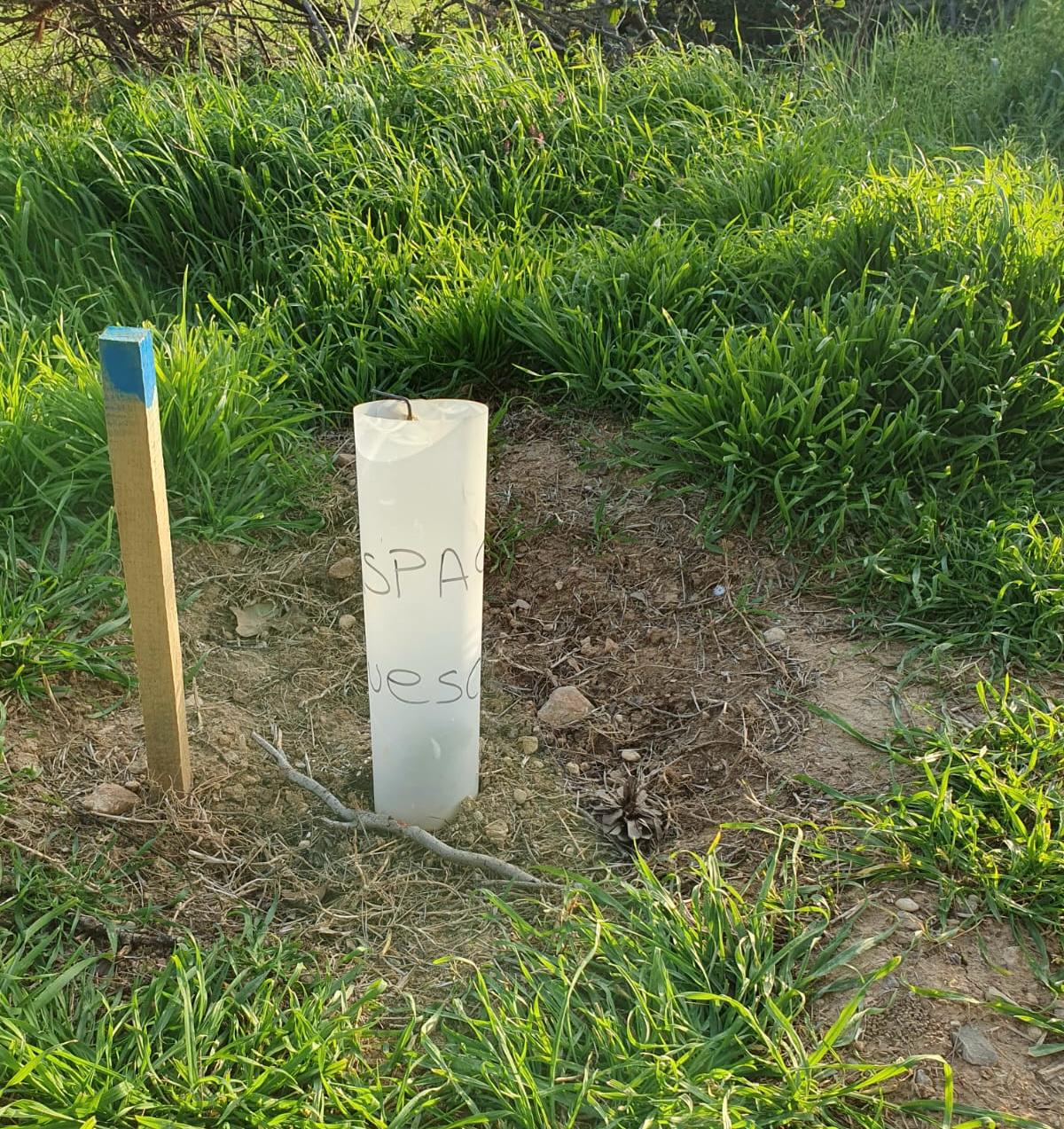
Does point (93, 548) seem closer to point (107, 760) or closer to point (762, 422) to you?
point (107, 760)

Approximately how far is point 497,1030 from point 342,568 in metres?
1.25

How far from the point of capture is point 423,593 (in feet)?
5.31

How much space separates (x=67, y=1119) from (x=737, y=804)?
1.08 metres

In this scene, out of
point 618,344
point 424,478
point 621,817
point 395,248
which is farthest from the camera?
point 395,248

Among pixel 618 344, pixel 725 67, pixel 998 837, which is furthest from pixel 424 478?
pixel 725 67

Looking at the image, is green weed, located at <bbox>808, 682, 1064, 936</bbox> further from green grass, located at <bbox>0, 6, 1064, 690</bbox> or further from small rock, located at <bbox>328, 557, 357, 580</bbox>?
small rock, located at <bbox>328, 557, 357, 580</bbox>

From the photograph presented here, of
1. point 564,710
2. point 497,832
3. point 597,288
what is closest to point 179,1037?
point 497,832

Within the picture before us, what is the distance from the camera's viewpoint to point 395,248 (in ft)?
10.5

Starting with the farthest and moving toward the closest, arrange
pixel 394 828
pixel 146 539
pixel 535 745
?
pixel 535 745 < pixel 394 828 < pixel 146 539

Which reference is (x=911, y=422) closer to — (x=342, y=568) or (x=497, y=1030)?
(x=342, y=568)

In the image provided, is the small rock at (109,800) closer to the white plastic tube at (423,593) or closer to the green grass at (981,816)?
the white plastic tube at (423,593)

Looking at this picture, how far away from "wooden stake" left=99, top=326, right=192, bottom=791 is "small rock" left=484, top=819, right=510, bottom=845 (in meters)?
0.51

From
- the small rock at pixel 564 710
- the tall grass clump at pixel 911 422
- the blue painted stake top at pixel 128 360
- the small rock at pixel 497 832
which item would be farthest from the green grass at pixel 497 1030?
the tall grass clump at pixel 911 422

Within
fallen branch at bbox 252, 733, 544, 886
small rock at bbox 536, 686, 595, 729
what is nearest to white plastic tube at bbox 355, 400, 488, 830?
fallen branch at bbox 252, 733, 544, 886
